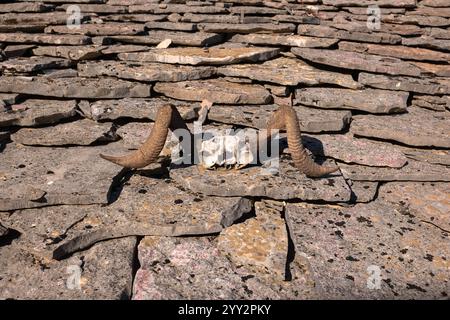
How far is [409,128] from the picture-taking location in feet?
11.8

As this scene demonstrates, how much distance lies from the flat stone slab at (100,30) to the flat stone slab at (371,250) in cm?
304

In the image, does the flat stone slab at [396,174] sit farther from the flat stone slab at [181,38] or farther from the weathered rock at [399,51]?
the flat stone slab at [181,38]

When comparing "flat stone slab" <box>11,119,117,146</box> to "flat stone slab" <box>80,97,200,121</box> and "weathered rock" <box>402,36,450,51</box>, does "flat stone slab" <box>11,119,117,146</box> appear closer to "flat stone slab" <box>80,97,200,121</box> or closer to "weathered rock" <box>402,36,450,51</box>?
"flat stone slab" <box>80,97,200,121</box>

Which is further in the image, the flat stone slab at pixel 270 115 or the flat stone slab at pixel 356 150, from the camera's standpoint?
the flat stone slab at pixel 270 115

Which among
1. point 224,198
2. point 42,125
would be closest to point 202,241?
point 224,198

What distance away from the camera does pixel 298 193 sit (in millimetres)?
2873

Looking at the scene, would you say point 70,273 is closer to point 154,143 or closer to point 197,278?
point 197,278

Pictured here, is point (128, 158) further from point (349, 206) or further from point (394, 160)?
point (394, 160)

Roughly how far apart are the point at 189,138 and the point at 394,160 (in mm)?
1790

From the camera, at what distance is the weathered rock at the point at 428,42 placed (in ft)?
14.7

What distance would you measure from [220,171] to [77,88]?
1802 millimetres

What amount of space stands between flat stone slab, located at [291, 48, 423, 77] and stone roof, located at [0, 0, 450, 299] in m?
0.02

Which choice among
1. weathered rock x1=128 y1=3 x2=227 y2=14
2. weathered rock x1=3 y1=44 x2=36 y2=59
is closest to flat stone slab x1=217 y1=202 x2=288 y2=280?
weathered rock x1=128 y1=3 x2=227 y2=14

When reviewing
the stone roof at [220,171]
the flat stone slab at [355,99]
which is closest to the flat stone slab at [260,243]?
the stone roof at [220,171]
